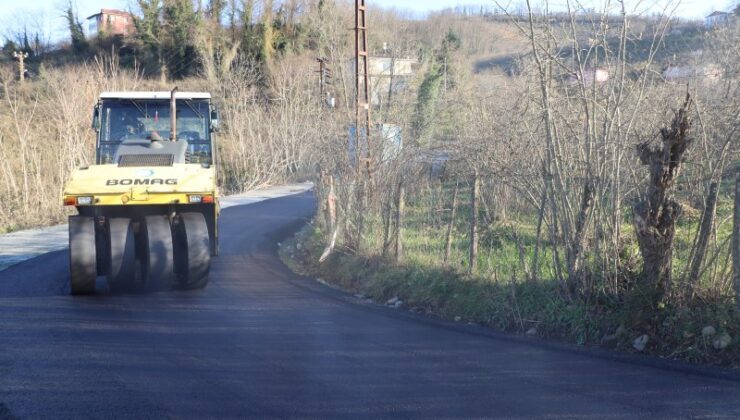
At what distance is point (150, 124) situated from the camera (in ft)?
43.2

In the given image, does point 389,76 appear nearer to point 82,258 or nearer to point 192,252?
point 192,252

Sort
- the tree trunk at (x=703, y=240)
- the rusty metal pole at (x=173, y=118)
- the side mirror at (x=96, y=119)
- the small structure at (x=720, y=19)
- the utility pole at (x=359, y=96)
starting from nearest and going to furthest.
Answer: the tree trunk at (x=703, y=240) < the rusty metal pole at (x=173, y=118) < the side mirror at (x=96, y=119) < the small structure at (x=720, y=19) < the utility pole at (x=359, y=96)

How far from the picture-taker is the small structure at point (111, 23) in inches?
2258

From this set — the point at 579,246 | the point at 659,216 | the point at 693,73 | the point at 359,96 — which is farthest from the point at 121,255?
the point at 693,73

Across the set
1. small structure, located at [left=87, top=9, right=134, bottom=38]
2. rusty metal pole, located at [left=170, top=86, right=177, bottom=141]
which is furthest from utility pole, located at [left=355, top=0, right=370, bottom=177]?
small structure, located at [left=87, top=9, right=134, bottom=38]

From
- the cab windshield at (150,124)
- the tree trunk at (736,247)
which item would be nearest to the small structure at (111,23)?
the cab windshield at (150,124)

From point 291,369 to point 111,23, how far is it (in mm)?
59759

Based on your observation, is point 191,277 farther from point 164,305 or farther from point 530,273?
point 530,273

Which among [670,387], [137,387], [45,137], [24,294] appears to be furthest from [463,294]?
[45,137]

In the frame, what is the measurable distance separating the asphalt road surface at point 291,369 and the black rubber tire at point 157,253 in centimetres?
45

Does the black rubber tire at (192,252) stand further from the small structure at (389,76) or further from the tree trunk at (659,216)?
the small structure at (389,76)

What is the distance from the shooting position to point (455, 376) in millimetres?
6703

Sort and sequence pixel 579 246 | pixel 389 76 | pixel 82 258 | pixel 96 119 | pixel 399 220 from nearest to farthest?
pixel 579 246 → pixel 82 258 → pixel 399 220 → pixel 96 119 → pixel 389 76

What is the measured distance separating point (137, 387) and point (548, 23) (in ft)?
19.3
